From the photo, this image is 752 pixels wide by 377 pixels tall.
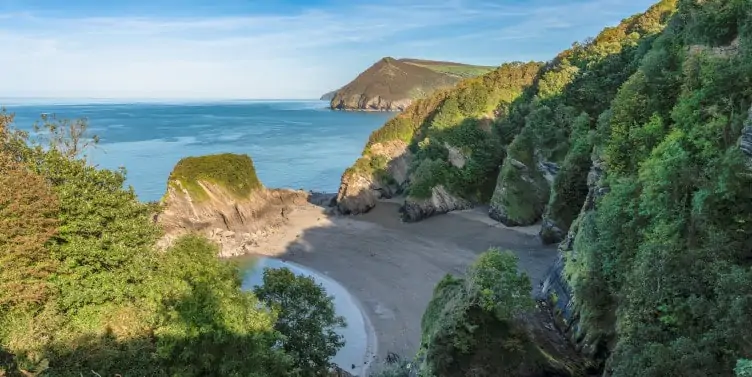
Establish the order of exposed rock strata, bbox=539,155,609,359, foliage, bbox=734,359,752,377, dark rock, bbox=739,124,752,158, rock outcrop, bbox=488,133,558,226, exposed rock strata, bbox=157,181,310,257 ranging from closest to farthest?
1. foliage, bbox=734,359,752,377
2. dark rock, bbox=739,124,752,158
3. exposed rock strata, bbox=539,155,609,359
4. rock outcrop, bbox=488,133,558,226
5. exposed rock strata, bbox=157,181,310,257

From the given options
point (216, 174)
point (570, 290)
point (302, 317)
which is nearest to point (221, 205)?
point (216, 174)

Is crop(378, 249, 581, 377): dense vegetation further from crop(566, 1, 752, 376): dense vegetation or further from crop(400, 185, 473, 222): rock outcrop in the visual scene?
crop(400, 185, 473, 222): rock outcrop

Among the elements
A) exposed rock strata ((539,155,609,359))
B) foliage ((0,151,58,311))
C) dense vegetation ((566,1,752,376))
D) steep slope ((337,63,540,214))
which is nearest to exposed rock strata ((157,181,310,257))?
steep slope ((337,63,540,214))

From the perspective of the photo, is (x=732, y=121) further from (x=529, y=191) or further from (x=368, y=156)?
(x=368, y=156)

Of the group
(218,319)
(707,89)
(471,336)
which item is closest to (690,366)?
(471,336)

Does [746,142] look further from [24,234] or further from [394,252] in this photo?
[394,252]

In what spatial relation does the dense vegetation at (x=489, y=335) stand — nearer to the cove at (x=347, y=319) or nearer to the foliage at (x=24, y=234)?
the cove at (x=347, y=319)

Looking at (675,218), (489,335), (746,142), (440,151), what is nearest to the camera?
(746,142)
